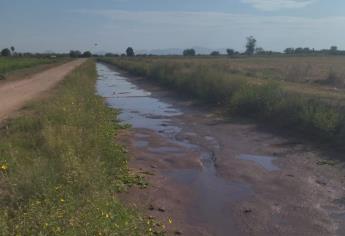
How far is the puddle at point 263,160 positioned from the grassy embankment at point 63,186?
10.3 feet

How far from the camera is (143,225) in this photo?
23.0 feet

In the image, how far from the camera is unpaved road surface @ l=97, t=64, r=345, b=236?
8.05 meters

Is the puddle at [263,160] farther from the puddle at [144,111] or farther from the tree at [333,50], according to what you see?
the tree at [333,50]

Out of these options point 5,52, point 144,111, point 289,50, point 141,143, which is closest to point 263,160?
point 141,143

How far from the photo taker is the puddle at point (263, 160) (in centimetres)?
1181

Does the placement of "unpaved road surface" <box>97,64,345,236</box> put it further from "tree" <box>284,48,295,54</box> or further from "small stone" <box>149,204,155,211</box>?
"tree" <box>284,48,295,54</box>

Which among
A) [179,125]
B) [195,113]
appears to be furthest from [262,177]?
[195,113]

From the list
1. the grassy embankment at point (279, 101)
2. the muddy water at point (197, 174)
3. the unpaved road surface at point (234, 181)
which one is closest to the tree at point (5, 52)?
the grassy embankment at point (279, 101)

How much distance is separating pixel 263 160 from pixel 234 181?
2108 mm

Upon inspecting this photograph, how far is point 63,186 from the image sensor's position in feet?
25.5

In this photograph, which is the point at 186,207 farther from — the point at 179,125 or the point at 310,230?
the point at 179,125

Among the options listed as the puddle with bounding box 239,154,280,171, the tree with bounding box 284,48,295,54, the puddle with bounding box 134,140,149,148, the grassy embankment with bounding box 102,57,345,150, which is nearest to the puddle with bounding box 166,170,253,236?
the puddle with bounding box 239,154,280,171

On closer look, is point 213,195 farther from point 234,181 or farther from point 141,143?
point 141,143

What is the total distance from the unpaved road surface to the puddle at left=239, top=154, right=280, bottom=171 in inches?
0.9
